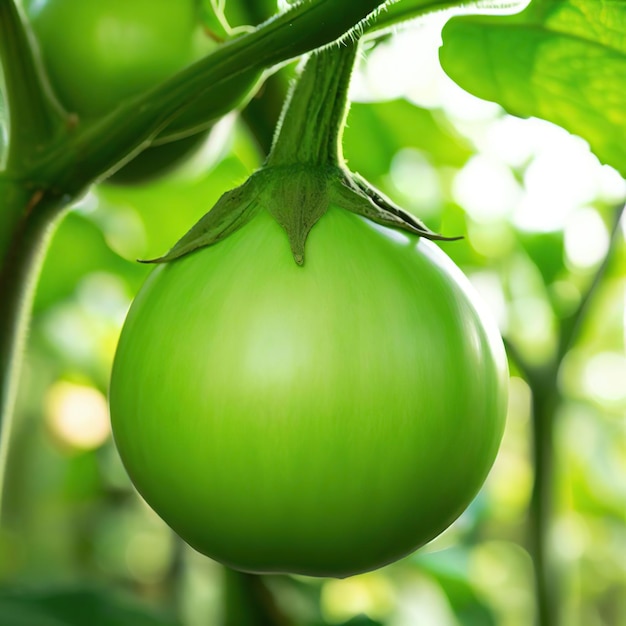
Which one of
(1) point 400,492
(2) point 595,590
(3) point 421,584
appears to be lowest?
(2) point 595,590

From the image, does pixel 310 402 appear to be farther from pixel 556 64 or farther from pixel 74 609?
pixel 74 609

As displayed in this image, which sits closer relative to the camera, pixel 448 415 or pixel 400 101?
pixel 448 415

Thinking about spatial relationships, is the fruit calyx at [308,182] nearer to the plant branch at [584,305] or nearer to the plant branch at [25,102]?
the plant branch at [25,102]

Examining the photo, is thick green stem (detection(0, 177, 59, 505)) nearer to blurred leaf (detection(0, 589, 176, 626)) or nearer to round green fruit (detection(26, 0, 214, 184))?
round green fruit (detection(26, 0, 214, 184))

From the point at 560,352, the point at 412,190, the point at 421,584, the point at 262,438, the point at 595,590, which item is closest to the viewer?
the point at 262,438

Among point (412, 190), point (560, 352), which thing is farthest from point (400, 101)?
point (560, 352)

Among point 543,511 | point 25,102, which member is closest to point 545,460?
point 543,511

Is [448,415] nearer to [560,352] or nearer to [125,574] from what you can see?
[560,352]
